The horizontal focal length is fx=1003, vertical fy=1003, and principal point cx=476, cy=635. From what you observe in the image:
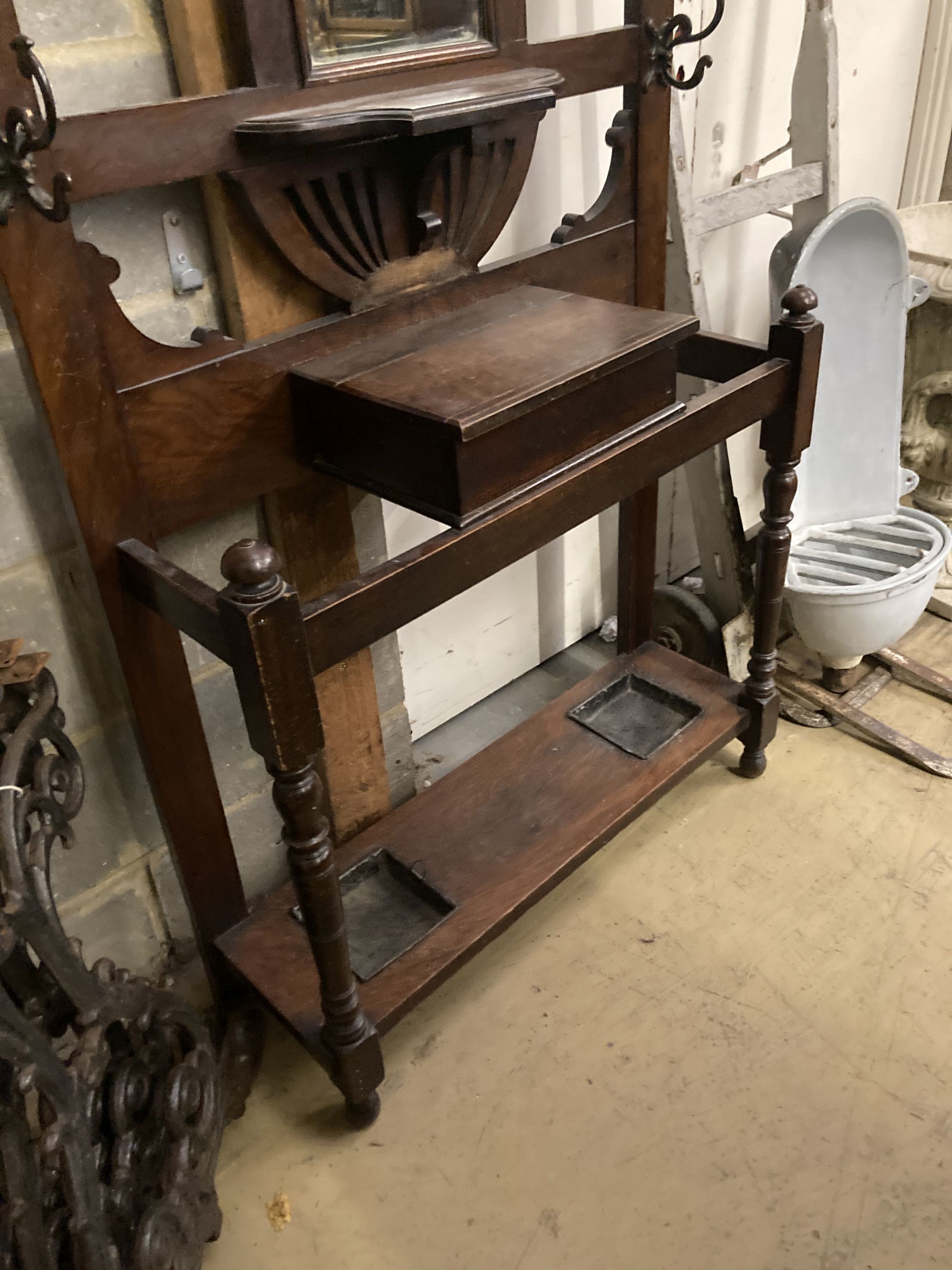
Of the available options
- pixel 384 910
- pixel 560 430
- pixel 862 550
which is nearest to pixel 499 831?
pixel 384 910

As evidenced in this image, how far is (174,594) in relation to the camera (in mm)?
1032

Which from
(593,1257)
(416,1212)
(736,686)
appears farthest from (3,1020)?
(736,686)

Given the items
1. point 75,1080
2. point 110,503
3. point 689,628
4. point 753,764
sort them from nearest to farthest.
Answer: point 75,1080 < point 110,503 < point 753,764 < point 689,628

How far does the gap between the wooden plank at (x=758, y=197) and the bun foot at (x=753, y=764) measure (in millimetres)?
939

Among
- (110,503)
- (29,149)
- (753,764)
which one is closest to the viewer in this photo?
(29,149)

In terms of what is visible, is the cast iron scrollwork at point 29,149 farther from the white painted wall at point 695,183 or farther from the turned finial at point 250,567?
the white painted wall at point 695,183

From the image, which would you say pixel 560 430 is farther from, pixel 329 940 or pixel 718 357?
pixel 329 940

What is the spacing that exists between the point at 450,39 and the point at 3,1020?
1167 mm

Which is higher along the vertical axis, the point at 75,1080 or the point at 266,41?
the point at 266,41

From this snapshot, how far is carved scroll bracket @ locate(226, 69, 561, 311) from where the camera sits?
1048 mm

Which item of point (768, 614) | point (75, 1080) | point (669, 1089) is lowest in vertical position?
point (669, 1089)

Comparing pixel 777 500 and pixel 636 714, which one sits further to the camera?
pixel 636 714

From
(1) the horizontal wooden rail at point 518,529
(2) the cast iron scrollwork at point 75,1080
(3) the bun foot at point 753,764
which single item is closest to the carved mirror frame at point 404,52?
(1) the horizontal wooden rail at point 518,529

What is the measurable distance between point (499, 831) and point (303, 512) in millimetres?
601
